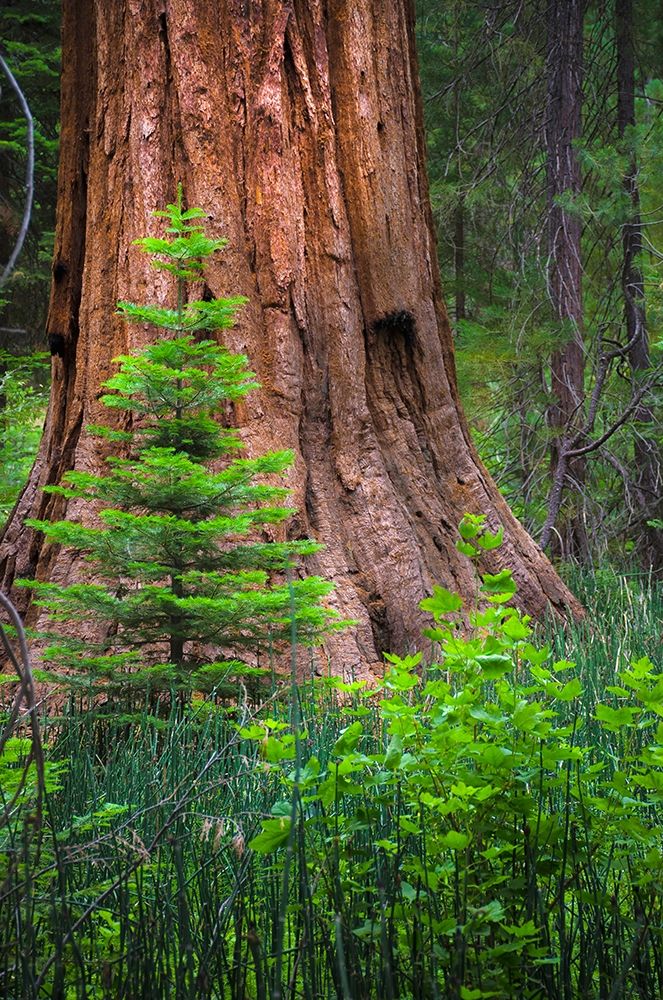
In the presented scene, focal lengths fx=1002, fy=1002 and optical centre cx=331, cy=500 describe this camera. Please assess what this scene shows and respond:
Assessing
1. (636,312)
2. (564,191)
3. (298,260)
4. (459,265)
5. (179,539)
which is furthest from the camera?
(459,265)

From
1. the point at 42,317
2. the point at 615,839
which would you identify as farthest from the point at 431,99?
the point at 615,839

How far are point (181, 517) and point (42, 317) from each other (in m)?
8.56

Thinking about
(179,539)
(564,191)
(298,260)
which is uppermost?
(564,191)

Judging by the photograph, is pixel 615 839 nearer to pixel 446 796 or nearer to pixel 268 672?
pixel 446 796

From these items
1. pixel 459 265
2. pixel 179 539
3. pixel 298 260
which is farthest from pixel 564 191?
pixel 179 539

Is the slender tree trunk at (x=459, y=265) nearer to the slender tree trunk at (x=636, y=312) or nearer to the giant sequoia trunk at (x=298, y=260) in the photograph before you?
the slender tree trunk at (x=636, y=312)

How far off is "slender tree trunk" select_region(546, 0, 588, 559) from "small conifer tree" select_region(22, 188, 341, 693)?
4461 mm

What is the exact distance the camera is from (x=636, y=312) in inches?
324

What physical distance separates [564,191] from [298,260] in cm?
362

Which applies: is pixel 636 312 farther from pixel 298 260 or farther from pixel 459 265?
pixel 298 260

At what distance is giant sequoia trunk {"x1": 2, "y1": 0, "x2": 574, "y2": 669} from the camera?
183 inches

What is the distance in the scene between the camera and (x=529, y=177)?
884 centimetres

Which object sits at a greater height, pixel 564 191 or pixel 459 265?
pixel 459 265

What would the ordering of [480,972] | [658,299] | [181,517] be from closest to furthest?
1. [480,972]
2. [181,517]
3. [658,299]
